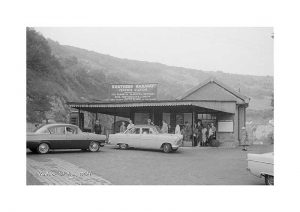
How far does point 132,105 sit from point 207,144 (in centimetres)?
549

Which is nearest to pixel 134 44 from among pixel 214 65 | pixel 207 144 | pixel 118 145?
pixel 214 65

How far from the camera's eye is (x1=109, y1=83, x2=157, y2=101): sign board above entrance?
57.8 ft

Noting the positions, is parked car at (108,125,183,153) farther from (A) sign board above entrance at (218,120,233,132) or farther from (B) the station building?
(A) sign board above entrance at (218,120,233,132)

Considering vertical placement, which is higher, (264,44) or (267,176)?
(264,44)

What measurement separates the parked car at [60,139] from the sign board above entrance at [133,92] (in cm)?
276

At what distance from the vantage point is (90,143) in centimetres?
1606

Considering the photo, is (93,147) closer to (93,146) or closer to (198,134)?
(93,146)

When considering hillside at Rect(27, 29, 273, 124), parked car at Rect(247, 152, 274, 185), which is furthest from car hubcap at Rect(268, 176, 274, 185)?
hillside at Rect(27, 29, 273, 124)

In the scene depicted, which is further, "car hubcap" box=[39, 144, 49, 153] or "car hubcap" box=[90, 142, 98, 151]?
"car hubcap" box=[90, 142, 98, 151]

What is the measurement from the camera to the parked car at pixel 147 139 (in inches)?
651

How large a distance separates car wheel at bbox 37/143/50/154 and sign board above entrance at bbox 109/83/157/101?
15.8 feet

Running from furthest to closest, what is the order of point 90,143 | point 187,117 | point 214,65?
point 187,117 < point 90,143 < point 214,65

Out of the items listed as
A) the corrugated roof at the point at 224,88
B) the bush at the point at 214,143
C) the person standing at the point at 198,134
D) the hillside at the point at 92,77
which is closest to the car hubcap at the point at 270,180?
the hillside at the point at 92,77
